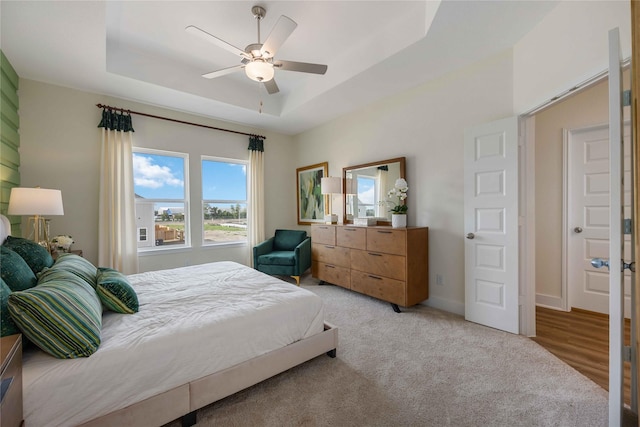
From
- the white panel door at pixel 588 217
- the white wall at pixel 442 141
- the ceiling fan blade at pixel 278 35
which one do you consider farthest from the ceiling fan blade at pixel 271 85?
the white panel door at pixel 588 217

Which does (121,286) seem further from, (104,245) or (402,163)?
(402,163)

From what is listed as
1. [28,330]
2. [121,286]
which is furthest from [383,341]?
[28,330]

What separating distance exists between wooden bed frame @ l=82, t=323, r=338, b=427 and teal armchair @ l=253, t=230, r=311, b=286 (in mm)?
2187

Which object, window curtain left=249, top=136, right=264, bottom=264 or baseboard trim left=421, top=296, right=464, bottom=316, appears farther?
window curtain left=249, top=136, right=264, bottom=264

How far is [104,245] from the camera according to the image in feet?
11.2

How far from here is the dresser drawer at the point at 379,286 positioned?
9.69 feet

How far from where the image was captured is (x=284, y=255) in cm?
424

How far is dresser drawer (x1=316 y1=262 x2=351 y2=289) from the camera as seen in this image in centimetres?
358

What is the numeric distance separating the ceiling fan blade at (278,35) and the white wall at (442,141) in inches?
78.4

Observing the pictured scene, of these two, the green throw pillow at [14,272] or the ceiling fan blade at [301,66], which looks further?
the ceiling fan blade at [301,66]

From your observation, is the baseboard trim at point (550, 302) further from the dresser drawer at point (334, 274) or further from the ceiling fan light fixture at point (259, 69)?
the ceiling fan light fixture at point (259, 69)

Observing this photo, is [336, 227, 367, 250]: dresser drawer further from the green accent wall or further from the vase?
the green accent wall

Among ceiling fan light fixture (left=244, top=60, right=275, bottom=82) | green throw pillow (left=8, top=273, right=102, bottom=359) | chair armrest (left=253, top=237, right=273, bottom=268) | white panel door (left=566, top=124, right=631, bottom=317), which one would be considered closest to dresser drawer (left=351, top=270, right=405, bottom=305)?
chair armrest (left=253, top=237, right=273, bottom=268)

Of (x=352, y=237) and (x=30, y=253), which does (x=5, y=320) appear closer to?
(x=30, y=253)
